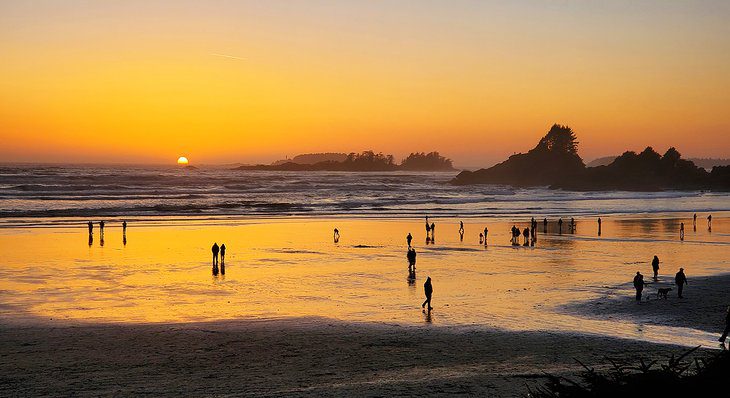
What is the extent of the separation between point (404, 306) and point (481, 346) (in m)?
5.80

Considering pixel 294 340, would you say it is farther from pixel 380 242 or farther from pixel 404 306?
pixel 380 242

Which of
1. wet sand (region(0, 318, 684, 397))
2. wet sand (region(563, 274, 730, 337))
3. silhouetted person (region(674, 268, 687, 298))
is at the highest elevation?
silhouetted person (region(674, 268, 687, 298))

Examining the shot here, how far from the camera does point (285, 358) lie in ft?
54.2

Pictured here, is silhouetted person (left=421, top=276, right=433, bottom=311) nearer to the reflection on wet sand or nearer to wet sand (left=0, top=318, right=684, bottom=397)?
the reflection on wet sand

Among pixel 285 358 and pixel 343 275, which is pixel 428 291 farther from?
pixel 343 275

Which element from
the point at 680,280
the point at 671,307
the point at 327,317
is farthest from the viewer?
the point at 680,280

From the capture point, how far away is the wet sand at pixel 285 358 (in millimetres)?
14227

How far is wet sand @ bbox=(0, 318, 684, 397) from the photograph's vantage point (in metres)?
14.2

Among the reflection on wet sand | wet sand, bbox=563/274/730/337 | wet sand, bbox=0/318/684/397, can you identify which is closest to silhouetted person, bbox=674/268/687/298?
wet sand, bbox=563/274/730/337

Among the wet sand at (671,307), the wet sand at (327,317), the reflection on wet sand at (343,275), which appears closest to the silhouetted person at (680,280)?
the wet sand at (671,307)

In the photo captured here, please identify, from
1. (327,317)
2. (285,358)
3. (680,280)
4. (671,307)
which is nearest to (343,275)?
(327,317)

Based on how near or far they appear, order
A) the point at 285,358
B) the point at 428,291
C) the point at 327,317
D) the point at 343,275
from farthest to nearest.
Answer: the point at 343,275 → the point at 428,291 → the point at 327,317 → the point at 285,358

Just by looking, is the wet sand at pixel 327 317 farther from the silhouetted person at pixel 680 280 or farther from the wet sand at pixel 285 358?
the silhouetted person at pixel 680 280

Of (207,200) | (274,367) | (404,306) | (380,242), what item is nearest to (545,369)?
(274,367)
